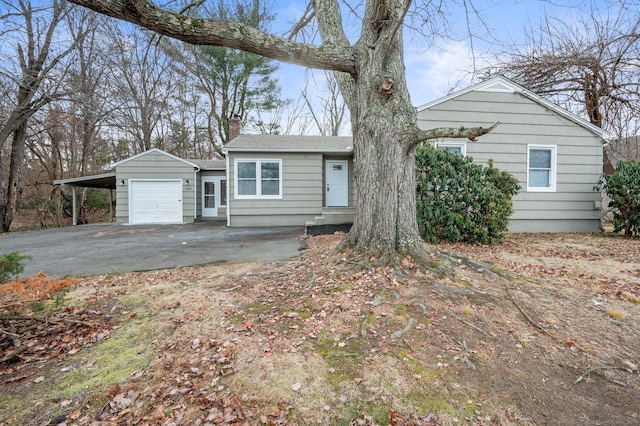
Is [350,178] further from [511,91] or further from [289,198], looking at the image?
[511,91]

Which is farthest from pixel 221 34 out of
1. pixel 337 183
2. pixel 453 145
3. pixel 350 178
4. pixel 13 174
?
pixel 13 174

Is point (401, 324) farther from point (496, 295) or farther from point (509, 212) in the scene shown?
point (509, 212)

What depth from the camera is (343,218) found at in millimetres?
11250

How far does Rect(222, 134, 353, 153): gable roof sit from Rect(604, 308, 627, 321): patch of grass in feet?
31.1

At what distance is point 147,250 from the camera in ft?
23.8

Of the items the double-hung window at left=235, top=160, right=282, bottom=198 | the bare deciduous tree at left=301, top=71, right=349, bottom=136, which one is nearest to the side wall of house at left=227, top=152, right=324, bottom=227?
the double-hung window at left=235, top=160, right=282, bottom=198

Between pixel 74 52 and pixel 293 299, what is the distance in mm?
16059

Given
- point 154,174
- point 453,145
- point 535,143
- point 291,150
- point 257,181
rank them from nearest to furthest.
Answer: point 453,145 → point 535,143 → point 291,150 → point 257,181 → point 154,174

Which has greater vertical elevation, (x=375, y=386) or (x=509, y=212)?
(x=509, y=212)

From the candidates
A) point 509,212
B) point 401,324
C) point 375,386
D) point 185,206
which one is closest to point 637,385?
point 401,324

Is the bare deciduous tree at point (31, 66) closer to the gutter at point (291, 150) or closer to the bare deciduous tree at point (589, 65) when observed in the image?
the gutter at point (291, 150)

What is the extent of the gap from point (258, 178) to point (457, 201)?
24.0 feet

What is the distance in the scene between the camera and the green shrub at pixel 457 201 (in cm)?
682

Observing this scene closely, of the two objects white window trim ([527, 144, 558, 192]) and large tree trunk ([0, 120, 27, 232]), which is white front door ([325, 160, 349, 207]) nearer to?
white window trim ([527, 144, 558, 192])
